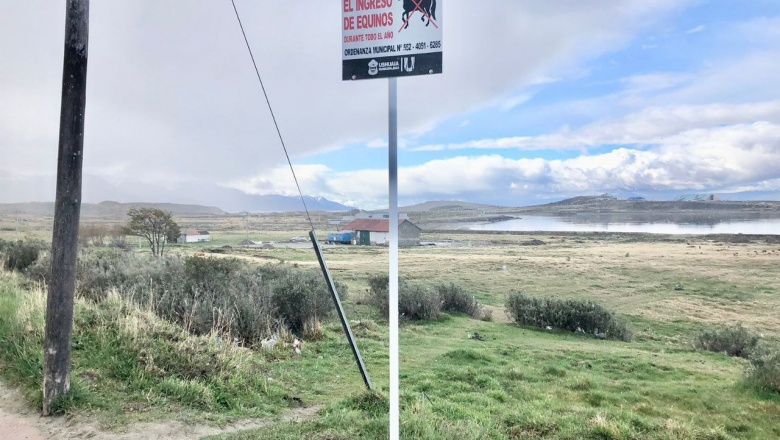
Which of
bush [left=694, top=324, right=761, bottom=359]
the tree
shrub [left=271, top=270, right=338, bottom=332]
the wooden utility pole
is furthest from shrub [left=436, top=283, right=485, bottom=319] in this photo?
the wooden utility pole

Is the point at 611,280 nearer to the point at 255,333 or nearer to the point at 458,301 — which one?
the point at 458,301

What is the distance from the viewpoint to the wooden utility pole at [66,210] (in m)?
4.15

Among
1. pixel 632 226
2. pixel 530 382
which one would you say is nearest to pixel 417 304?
pixel 530 382

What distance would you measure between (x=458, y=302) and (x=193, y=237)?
18.0m

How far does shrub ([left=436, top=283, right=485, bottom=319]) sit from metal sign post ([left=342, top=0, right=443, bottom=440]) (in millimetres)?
15544

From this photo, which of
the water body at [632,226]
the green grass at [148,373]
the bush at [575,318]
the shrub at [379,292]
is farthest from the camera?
the water body at [632,226]

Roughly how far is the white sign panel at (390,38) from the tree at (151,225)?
21059 mm

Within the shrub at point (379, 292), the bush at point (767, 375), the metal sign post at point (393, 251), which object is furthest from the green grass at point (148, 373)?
the shrub at point (379, 292)

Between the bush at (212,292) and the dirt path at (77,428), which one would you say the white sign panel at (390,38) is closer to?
the dirt path at (77,428)

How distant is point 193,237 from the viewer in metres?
27.5

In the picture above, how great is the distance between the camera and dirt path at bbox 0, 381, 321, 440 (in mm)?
3754

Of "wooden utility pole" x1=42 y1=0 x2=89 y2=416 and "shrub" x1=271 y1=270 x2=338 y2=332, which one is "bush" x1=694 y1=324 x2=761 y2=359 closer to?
"shrub" x1=271 y1=270 x2=338 y2=332

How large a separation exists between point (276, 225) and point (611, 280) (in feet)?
97.1

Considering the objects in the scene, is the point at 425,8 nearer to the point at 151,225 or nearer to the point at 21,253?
the point at 21,253
